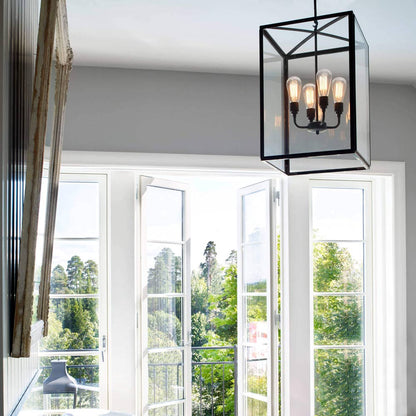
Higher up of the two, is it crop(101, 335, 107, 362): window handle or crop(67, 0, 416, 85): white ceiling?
crop(67, 0, 416, 85): white ceiling

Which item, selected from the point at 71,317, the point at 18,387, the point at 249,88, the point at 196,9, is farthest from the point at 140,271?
the point at 18,387

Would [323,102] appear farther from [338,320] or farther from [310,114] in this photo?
[338,320]

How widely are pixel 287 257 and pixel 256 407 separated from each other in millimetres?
1238

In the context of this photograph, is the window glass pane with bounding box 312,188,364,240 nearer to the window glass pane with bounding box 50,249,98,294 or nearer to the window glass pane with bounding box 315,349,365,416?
the window glass pane with bounding box 315,349,365,416

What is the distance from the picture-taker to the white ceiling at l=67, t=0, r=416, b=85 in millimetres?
2914

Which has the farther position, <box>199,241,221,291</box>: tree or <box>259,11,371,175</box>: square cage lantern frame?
<box>199,241,221,291</box>: tree

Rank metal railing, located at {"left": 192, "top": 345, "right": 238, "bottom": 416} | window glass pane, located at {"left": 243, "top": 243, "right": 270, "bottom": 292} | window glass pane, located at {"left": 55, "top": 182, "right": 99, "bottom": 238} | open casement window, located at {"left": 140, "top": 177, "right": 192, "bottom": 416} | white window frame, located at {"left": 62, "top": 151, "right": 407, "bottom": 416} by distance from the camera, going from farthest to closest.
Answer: metal railing, located at {"left": 192, "top": 345, "right": 238, "bottom": 416} → window glass pane, located at {"left": 243, "top": 243, "right": 270, "bottom": 292} → open casement window, located at {"left": 140, "top": 177, "right": 192, "bottom": 416} → window glass pane, located at {"left": 55, "top": 182, "right": 99, "bottom": 238} → white window frame, located at {"left": 62, "top": 151, "right": 407, "bottom": 416}

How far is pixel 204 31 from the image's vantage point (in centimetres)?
325

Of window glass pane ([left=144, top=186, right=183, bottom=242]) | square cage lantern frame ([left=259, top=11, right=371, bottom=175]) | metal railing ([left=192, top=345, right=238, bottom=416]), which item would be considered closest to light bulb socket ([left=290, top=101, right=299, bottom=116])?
square cage lantern frame ([left=259, top=11, right=371, bottom=175])

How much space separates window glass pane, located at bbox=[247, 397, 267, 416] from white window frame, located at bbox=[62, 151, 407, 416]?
0.26 m

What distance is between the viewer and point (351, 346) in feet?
14.6

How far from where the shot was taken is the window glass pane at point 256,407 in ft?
14.5

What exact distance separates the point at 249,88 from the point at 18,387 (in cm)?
310

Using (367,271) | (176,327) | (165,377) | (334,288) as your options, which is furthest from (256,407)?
(367,271)
